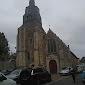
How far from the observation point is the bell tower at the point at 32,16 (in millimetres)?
42750

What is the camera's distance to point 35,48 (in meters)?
37.3

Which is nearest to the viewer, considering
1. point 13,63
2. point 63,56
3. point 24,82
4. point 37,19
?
point 24,82

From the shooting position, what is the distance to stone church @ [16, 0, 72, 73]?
3716 centimetres

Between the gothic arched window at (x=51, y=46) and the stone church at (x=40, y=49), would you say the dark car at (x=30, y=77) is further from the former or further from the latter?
the gothic arched window at (x=51, y=46)

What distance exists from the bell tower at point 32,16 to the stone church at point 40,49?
2.06 feet

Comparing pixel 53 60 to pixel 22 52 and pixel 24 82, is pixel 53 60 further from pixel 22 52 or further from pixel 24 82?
pixel 24 82

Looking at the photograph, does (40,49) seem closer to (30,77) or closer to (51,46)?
(51,46)

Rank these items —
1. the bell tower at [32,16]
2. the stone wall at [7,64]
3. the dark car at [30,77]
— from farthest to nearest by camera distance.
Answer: the bell tower at [32,16]
the stone wall at [7,64]
the dark car at [30,77]

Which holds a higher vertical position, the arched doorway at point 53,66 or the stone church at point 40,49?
the stone church at point 40,49

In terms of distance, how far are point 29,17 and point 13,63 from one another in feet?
43.7

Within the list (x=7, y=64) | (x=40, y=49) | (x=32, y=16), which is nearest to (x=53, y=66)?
(x=40, y=49)

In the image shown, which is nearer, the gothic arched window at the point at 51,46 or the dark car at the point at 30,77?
the dark car at the point at 30,77

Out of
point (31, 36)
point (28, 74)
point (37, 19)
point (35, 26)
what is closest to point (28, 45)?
point (31, 36)

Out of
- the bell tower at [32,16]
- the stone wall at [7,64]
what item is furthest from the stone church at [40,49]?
the stone wall at [7,64]
